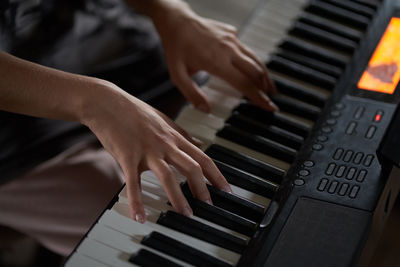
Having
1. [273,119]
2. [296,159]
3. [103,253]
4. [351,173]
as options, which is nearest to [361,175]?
[351,173]

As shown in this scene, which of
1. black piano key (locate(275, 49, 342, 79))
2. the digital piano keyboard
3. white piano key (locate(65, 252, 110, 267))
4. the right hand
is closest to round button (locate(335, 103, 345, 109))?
the digital piano keyboard

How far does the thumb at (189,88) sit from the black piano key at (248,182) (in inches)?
7.0

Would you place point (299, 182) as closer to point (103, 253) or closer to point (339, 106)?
point (339, 106)

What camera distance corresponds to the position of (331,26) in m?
1.27

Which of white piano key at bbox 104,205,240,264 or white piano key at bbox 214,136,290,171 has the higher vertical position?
white piano key at bbox 214,136,290,171

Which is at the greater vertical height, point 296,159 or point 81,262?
point 296,159

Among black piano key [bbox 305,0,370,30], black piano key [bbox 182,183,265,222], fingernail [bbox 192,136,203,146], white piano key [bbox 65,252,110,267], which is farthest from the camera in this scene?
black piano key [bbox 305,0,370,30]

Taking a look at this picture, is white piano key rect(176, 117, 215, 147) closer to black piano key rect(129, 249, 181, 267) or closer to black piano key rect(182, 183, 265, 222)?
black piano key rect(182, 183, 265, 222)

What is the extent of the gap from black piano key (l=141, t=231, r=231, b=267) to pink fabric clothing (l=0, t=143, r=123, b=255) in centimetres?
37

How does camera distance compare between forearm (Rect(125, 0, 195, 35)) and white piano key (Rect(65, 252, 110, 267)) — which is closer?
white piano key (Rect(65, 252, 110, 267))

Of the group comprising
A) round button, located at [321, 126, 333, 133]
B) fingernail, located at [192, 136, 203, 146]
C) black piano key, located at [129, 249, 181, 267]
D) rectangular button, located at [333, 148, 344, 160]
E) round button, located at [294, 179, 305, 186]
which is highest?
round button, located at [321, 126, 333, 133]

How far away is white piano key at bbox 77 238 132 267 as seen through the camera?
2.53ft

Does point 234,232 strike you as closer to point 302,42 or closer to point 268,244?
point 268,244

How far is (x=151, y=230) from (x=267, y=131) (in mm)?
328
